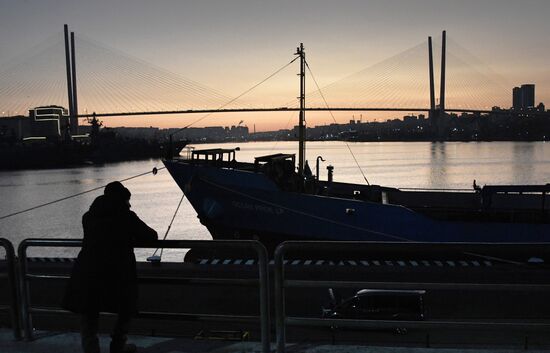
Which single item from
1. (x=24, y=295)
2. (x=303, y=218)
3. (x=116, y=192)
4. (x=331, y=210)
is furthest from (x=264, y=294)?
(x=303, y=218)

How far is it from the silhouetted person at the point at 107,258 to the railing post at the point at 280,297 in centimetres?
78

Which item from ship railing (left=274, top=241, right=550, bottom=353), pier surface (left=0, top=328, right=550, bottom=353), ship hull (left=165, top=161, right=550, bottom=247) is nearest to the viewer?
ship railing (left=274, top=241, right=550, bottom=353)

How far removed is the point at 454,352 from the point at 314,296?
603cm

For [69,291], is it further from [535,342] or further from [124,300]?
[535,342]

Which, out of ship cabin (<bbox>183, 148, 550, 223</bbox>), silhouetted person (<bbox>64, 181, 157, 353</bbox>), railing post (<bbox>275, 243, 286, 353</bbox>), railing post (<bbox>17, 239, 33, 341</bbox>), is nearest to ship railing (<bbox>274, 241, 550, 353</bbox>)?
railing post (<bbox>275, 243, 286, 353</bbox>)

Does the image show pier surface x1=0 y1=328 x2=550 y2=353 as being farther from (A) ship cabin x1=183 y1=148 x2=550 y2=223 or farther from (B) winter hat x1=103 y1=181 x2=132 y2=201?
(A) ship cabin x1=183 y1=148 x2=550 y2=223

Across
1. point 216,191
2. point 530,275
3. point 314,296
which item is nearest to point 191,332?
point 314,296

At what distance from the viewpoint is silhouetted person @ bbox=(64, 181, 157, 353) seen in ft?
9.60

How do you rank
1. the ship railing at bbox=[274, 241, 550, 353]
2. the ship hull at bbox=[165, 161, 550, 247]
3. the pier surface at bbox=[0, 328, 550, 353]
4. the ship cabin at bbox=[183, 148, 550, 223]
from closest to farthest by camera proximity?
the ship railing at bbox=[274, 241, 550, 353], the pier surface at bbox=[0, 328, 550, 353], the ship hull at bbox=[165, 161, 550, 247], the ship cabin at bbox=[183, 148, 550, 223]

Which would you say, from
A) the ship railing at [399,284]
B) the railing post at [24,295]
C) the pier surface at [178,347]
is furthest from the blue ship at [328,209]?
the railing post at [24,295]

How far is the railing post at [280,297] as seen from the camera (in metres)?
2.95

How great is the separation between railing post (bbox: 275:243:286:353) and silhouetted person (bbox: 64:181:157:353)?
78 cm

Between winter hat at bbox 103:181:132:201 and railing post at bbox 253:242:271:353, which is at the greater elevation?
winter hat at bbox 103:181:132:201

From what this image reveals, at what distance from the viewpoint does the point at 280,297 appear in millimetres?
3039
